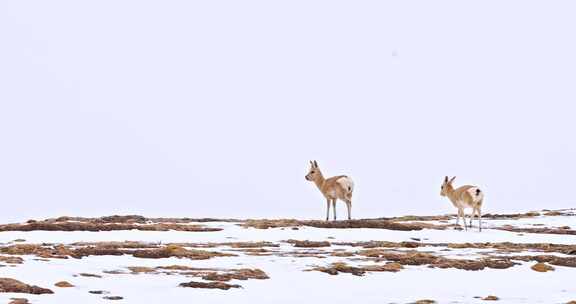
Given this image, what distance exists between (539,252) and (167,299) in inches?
631

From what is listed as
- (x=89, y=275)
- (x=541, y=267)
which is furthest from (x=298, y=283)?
(x=541, y=267)

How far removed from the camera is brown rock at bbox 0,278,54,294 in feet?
50.1

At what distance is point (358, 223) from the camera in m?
37.2

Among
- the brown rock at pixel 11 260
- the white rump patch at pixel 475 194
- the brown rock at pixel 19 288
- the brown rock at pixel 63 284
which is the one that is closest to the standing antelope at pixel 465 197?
the white rump patch at pixel 475 194

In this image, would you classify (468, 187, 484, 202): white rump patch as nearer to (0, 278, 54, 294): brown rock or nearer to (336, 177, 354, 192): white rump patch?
(336, 177, 354, 192): white rump patch

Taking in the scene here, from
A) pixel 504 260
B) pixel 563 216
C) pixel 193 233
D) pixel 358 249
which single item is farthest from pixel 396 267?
pixel 563 216

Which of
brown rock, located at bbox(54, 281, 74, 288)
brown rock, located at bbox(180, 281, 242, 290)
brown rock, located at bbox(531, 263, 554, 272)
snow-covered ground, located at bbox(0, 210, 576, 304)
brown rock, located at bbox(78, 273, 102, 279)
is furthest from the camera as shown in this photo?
brown rock, located at bbox(531, 263, 554, 272)

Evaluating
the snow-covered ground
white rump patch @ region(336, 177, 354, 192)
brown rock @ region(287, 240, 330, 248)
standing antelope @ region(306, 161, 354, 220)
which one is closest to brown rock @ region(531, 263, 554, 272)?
the snow-covered ground

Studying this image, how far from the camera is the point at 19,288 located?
1539 centimetres

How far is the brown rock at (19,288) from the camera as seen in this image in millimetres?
15266

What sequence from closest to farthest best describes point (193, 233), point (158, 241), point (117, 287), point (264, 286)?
1. point (117, 287)
2. point (264, 286)
3. point (158, 241)
4. point (193, 233)

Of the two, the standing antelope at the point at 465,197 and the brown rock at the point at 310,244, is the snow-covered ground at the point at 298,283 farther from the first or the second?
the standing antelope at the point at 465,197

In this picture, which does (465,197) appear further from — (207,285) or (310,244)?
(207,285)

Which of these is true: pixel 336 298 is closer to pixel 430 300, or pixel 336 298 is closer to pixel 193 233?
pixel 430 300
